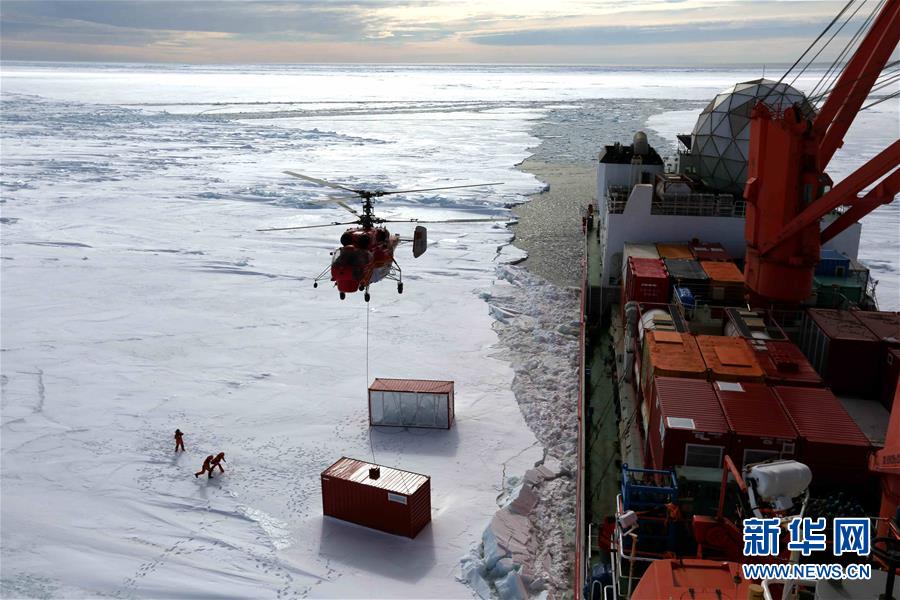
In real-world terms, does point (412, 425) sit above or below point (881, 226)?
below

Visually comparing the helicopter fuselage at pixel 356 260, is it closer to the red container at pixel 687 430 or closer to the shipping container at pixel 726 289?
the red container at pixel 687 430

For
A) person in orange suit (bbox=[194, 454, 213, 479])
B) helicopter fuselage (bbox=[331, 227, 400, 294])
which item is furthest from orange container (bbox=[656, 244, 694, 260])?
person in orange suit (bbox=[194, 454, 213, 479])

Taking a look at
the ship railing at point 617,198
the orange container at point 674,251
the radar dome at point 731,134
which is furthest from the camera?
the radar dome at point 731,134

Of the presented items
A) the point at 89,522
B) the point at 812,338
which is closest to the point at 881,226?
the point at 812,338

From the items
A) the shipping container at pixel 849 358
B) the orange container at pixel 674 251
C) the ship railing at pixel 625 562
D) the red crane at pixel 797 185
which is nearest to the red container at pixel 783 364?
the shipping container at pixel 849 358

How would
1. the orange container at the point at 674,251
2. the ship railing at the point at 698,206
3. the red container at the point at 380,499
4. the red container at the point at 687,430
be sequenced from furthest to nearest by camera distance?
the ship railing at the point at 698,206 < the orange container at the point at 674,251 < the red container at the point at 380,499 < the red container at the point at 687,430

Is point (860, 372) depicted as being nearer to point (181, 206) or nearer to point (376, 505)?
point (376, 505)
